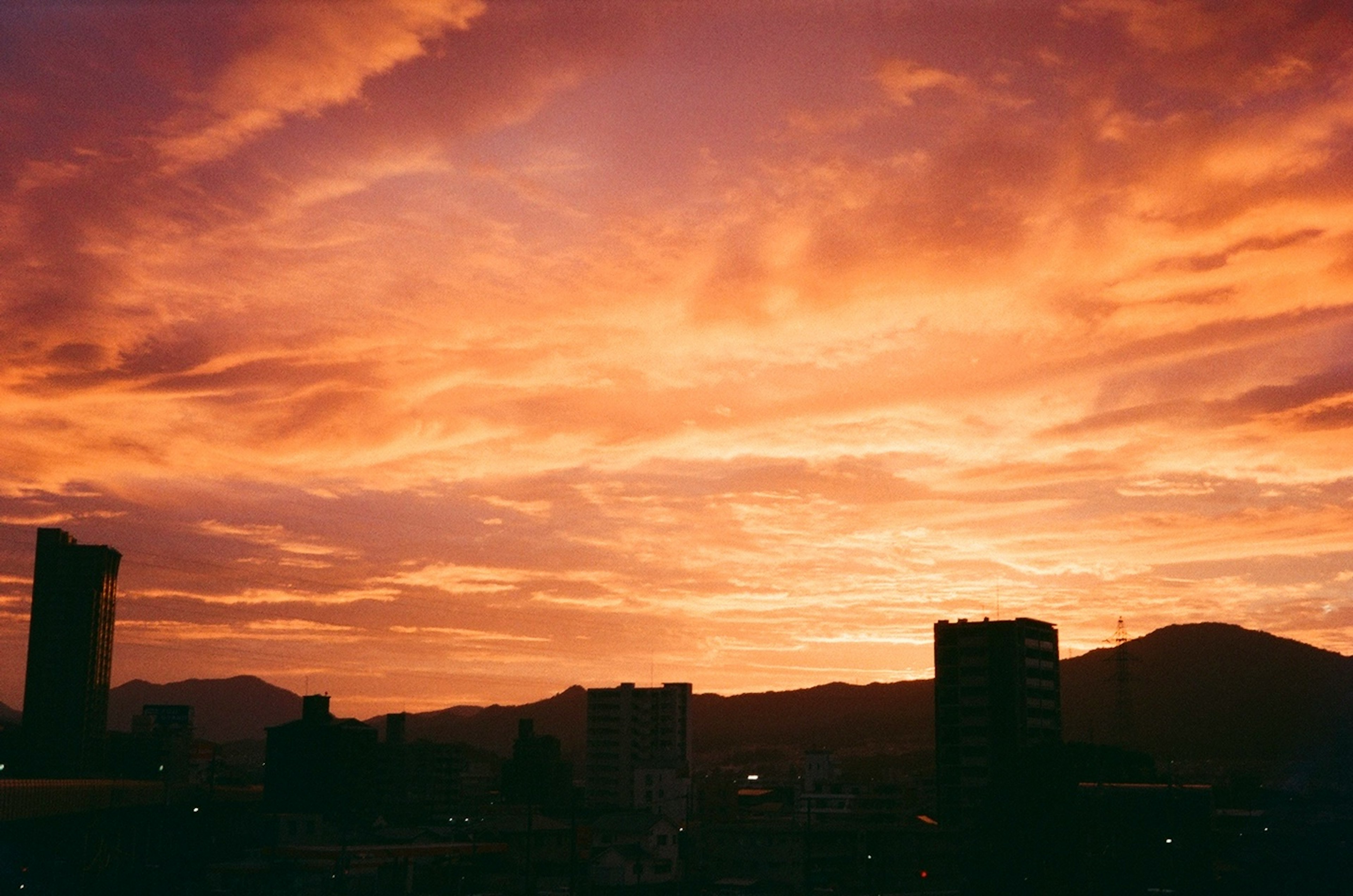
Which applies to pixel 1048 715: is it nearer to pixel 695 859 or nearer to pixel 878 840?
pixel 878 840

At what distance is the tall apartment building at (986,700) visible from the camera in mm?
128750

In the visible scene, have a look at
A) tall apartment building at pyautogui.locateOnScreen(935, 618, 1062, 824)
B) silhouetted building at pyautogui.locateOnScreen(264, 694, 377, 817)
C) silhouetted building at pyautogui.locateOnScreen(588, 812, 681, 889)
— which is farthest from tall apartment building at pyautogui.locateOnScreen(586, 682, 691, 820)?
silhouetted building at pyautogui.locateOnScreen(588, 812, 681, 889)

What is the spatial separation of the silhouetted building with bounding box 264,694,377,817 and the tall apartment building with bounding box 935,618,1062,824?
8632 centimetres

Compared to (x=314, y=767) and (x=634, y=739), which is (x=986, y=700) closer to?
(x=634, y=739)

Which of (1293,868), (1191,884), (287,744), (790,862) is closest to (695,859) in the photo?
(790,862)

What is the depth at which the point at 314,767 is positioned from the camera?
584 feet

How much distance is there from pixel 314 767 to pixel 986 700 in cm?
10006

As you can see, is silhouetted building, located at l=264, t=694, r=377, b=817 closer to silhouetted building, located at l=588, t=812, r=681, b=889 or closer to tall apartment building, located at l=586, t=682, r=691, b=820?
tall apartment building, located at l=586, t=682, r=691, b=820

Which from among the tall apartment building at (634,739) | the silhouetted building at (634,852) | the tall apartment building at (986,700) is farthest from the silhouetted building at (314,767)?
the tall apartment building at (986,700)

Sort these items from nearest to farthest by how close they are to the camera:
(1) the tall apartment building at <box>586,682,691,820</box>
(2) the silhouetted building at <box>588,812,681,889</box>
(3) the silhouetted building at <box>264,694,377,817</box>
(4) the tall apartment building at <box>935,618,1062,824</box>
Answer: (2) the silhouetted building at <box>588,812,681,889</box> → (4) the tall apartment building at <box>935,618,1062,824</box> → (3) the silhouetted building at <box>264,694,377,817</box> → (1) the tall apartment building at <box>586,682,691,820</box>

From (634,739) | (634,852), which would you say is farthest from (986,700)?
(634,739)

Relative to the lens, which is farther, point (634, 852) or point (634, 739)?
point (634, 739)

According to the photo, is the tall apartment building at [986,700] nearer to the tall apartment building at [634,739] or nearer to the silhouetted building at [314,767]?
the tall apartment building at [634,739]

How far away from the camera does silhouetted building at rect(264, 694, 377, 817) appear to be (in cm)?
17525
